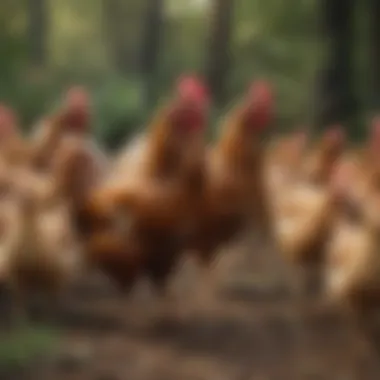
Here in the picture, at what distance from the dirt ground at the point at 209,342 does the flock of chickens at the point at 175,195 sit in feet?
0.10

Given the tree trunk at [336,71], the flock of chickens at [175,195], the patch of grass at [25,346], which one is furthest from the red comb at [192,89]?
the patch of grass at [25,346]

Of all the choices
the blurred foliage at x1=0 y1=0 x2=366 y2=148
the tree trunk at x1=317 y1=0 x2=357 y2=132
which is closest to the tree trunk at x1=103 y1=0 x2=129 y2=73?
the blurred foliage at x1=0 y1=0 x2=366 y2=148

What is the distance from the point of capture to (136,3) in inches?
52.3

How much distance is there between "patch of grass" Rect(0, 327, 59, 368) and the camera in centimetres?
128

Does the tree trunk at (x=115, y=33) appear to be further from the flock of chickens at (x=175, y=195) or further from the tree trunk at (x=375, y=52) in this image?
the tree trunk at (x=375, y=52)

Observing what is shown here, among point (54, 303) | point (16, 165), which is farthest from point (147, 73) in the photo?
point (54, 303)

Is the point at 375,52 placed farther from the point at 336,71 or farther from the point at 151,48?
the point at 151,48

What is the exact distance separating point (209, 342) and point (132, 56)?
1.12 ft

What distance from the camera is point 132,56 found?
133cm

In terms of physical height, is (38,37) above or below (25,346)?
above

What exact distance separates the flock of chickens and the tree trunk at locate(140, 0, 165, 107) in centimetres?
3

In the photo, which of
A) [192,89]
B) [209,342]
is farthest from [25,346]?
[192,89]

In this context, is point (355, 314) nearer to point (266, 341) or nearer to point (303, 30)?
point (266, 341)

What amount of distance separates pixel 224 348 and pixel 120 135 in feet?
0.90
